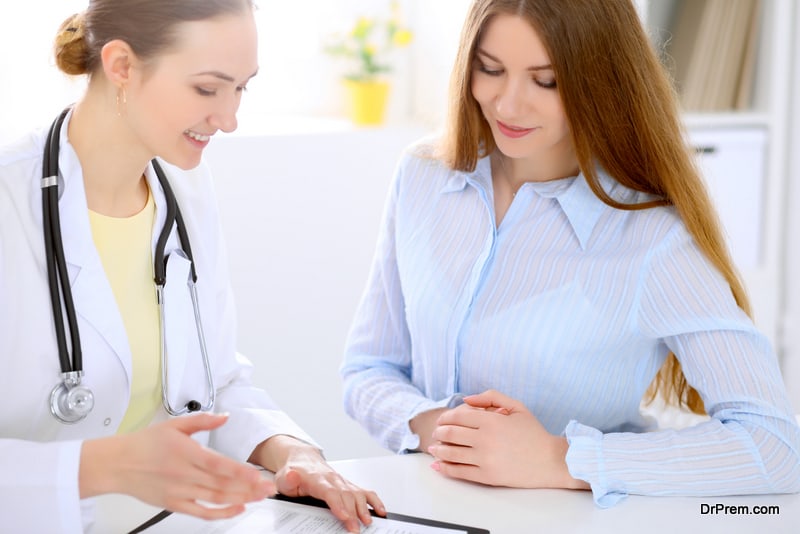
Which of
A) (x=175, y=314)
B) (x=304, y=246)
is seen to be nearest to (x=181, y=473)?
(x=175, y=314)

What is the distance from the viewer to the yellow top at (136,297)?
1.46 metres

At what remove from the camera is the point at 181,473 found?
102 cm

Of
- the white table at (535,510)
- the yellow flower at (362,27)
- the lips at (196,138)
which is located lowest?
the white table at (535,510)

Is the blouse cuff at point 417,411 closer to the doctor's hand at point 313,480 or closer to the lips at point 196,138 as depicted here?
the doctor's hand at point 313,480

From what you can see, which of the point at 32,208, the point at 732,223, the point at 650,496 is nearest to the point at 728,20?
the point at 732,223

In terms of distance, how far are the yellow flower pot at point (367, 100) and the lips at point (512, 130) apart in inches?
52.4

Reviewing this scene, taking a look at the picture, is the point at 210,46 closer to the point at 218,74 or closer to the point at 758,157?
the point at 218,74

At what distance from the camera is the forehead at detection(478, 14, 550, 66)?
4.92 feet

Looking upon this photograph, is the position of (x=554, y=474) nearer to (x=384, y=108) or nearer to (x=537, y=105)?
(x=537, y=105)

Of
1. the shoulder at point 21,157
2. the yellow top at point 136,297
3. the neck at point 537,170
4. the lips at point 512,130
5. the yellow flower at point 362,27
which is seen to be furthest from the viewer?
the yellow flower at point 362,27

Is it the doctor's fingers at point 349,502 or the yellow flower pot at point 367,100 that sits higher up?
the yellow flower pot at point 367,100

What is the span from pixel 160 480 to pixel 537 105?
2.84 feet

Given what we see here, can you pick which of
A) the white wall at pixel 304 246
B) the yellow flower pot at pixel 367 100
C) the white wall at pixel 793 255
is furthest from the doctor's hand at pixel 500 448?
the white wall at pixel 793 255

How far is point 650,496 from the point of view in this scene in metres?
1.39
